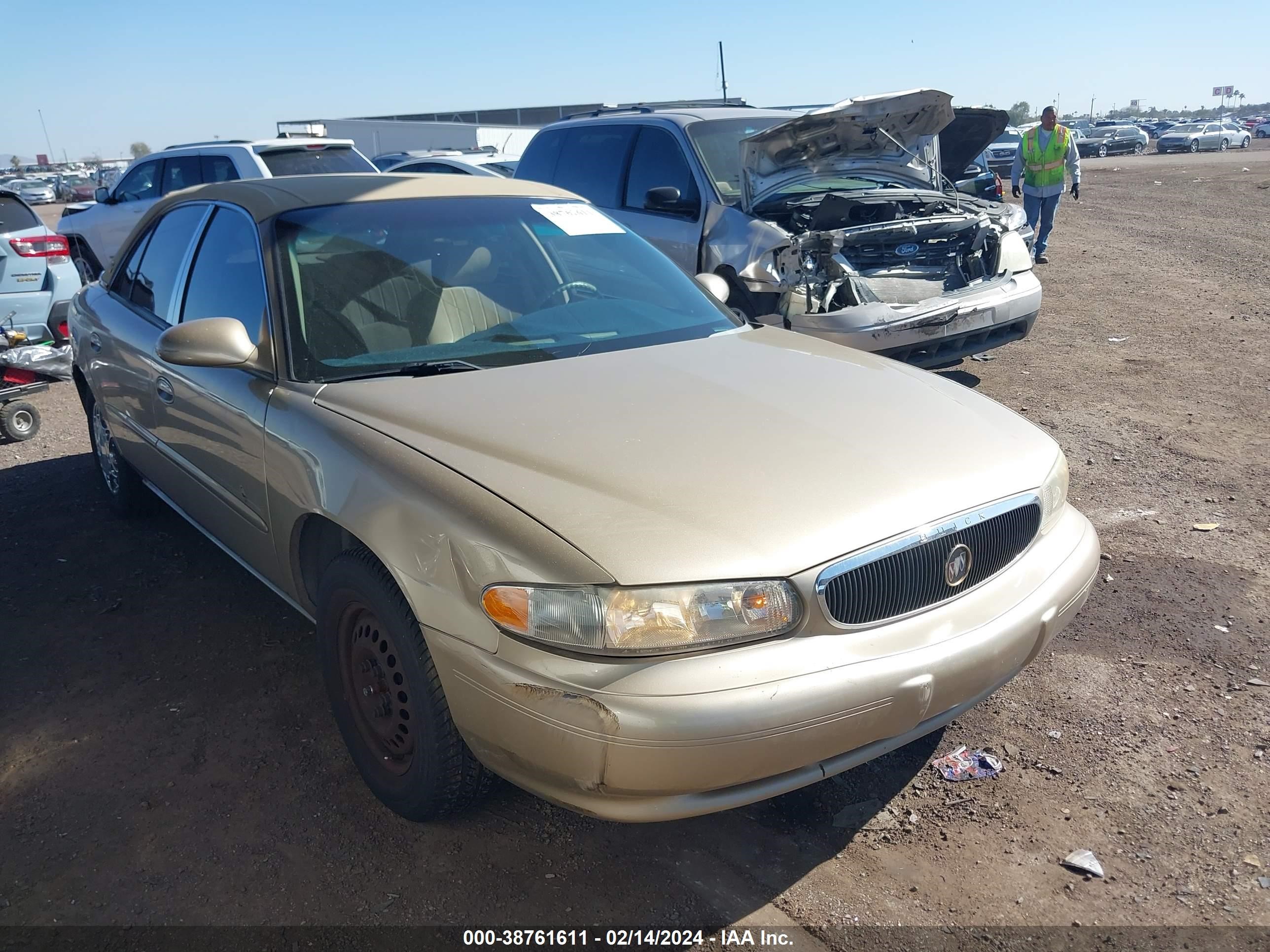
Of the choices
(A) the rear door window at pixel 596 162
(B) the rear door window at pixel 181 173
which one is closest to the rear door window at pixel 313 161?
(B) the rear door window at pixel 181 173

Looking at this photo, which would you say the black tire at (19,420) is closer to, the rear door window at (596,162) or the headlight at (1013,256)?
the rear door window at (596,162)

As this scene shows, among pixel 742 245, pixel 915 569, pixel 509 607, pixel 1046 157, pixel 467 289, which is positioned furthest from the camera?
pixel 1046 157

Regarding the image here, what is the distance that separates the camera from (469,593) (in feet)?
7.20

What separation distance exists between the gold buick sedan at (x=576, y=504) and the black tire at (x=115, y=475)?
3.48 ft

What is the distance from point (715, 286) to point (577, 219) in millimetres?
661

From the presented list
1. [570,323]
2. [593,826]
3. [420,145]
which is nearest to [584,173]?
[570,323]

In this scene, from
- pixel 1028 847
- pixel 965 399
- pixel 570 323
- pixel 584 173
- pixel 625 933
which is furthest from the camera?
pixel 584 173

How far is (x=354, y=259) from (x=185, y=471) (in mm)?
1163

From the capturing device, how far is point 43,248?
752 cm

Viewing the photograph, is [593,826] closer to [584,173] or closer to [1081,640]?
[1081,640]

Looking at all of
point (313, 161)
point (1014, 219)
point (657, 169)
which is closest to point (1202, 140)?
point (1014, 219)

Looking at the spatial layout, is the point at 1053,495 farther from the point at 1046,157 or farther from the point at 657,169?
the point at 1046,157

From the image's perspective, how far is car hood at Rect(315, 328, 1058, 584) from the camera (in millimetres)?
2178

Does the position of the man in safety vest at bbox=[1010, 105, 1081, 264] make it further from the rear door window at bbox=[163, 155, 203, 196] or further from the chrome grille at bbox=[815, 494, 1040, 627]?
the chrome grille at bbox=[815, 494, 1040, 627]
